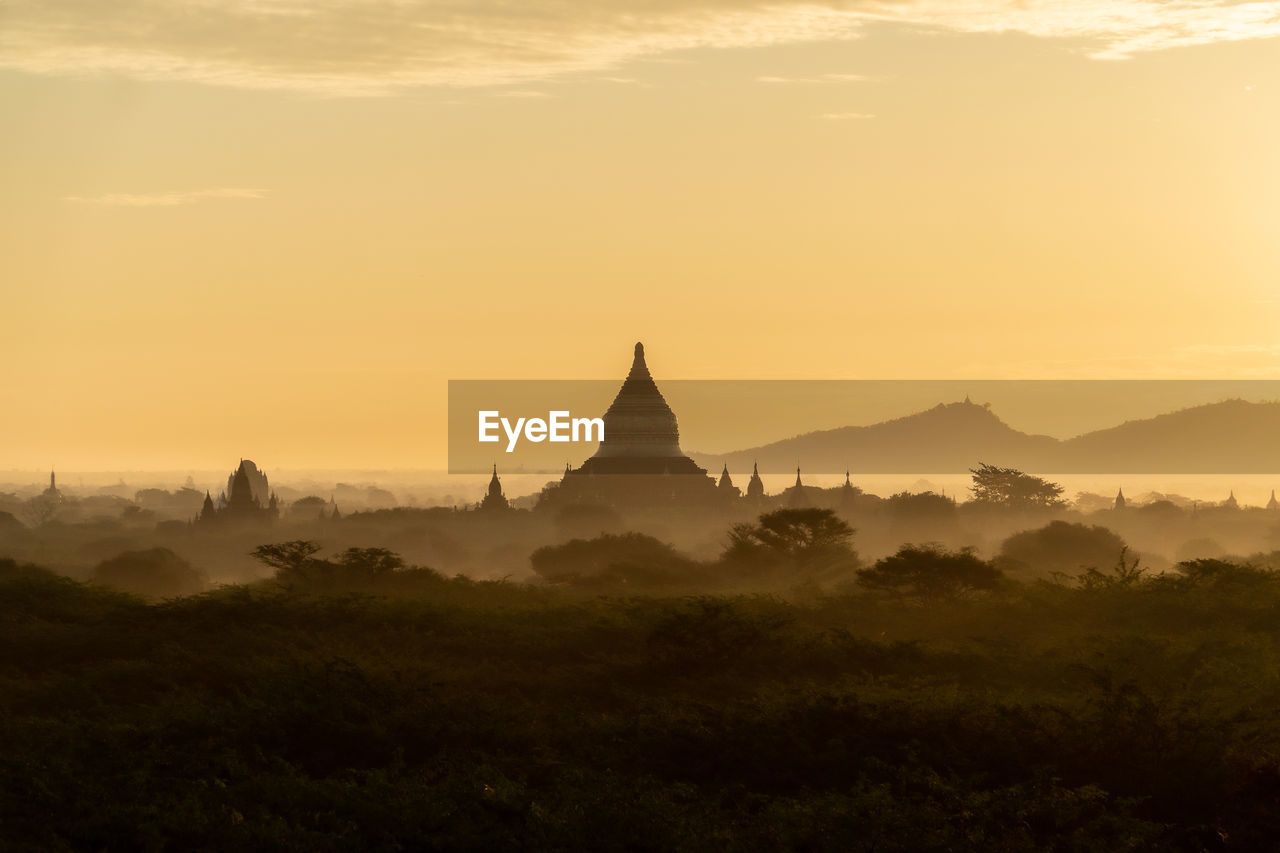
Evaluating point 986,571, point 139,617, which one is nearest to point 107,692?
point 139,617

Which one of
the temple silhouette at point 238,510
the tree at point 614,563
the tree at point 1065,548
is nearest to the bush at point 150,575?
the tree at point 614,563

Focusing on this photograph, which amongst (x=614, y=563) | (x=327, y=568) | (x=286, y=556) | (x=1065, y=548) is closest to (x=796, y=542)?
(x=614, y=563)

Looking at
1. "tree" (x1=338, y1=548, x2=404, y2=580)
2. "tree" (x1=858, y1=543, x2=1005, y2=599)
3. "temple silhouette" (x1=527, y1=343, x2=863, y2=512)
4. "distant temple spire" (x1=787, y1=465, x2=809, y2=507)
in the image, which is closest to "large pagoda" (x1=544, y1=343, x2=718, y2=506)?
"temple silhouette" (x1=527, y1=343, x2=863, y2=512)

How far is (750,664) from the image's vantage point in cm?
5262

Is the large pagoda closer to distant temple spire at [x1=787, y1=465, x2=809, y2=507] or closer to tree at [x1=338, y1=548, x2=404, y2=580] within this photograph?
distant temple spire at [x1=787, y1=465, x2=809, y2=507]

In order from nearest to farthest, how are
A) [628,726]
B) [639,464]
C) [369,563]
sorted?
[628,726] → [369,563] → [639,464]

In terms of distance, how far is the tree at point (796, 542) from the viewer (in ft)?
324

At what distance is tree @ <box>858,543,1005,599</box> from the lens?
70.9 metres

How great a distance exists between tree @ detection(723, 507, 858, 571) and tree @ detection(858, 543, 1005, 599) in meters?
25.6

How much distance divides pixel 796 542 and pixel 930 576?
93.7 ft

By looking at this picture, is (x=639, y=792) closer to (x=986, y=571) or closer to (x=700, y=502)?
(x=986, y=571)

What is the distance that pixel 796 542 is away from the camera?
328 feet

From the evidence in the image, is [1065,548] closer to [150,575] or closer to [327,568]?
[150,575]

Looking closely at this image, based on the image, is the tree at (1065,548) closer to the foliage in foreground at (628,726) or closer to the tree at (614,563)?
the tree at (614,563)
